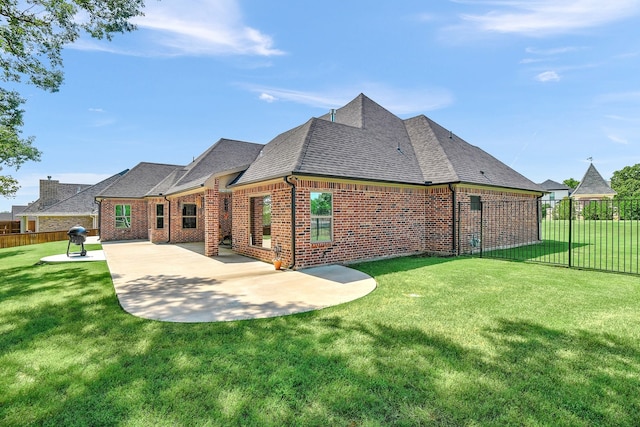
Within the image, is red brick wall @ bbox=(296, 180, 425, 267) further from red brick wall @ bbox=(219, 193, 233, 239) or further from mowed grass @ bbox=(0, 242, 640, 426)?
red brick wall @ bbox=(219, 193, 233, 239)

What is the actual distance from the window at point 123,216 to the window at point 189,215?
5950mm

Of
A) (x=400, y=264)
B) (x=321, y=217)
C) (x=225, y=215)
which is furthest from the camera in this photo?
(x=225, y=215)

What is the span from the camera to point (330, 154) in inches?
420

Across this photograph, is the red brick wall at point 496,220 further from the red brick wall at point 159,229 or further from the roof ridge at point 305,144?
the red brick wall at point 159,229

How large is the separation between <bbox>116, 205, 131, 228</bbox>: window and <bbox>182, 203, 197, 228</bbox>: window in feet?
19.5

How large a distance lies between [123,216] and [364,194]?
63.3ft

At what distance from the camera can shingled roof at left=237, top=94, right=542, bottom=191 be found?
33.9 feet

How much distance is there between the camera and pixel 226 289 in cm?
697

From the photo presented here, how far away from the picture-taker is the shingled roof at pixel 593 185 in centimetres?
3869

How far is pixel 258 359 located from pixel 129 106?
17988 millimetres

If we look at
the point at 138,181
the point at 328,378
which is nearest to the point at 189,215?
the point at 138,181

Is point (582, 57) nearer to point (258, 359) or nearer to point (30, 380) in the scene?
point (258, 359)

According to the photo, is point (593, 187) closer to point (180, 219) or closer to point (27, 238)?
point (180, 219)

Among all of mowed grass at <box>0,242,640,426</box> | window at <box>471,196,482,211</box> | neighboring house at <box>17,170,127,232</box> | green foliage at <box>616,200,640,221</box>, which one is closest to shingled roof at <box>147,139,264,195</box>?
mowed grass at <box>0,242,640,426</box>
